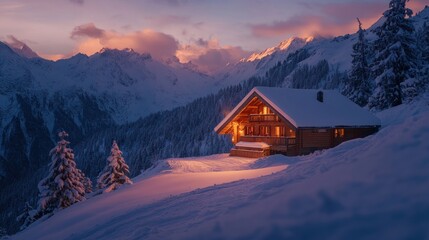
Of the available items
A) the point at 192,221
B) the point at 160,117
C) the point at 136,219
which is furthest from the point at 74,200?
the point at 160,117

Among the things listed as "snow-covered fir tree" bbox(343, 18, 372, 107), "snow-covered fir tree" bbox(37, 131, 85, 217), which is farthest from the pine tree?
"snow-covered fir tree" bbox(343, 18, 372, 107)

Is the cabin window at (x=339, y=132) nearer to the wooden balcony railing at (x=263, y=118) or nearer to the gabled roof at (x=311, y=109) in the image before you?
the gabled roof at (x=311, y=109)

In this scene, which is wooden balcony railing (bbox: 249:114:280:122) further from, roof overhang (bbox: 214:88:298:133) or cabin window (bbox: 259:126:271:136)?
roof overhang (bbox: 214:88:298:133)

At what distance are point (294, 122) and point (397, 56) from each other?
629 inches

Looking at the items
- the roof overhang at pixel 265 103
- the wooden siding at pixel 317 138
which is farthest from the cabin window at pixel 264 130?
the wooden siding at pixel 317 138

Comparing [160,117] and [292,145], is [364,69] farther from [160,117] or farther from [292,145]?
[160,117]

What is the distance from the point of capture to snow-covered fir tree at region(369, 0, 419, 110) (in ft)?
120

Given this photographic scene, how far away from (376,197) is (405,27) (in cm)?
3670

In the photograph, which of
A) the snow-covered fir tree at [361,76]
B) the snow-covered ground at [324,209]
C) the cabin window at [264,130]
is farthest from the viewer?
the snow-covered fir tree at [361,76]

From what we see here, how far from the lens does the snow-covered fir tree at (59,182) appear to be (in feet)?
95.0

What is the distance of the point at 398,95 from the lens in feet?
125

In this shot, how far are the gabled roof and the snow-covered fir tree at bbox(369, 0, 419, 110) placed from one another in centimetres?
531

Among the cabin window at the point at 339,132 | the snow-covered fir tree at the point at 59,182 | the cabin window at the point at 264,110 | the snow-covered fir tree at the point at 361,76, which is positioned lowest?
the snow-covered fir tree at the point at 59,182

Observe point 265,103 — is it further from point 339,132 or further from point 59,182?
point 59,182
